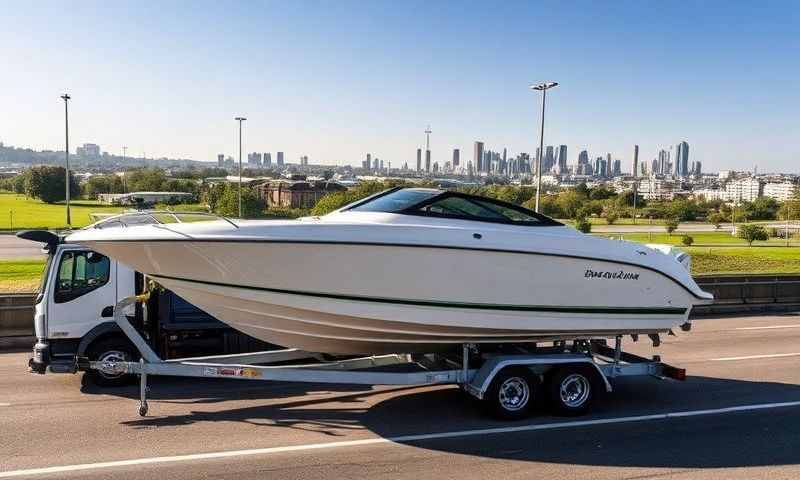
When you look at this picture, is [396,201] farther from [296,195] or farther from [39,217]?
[39,217]

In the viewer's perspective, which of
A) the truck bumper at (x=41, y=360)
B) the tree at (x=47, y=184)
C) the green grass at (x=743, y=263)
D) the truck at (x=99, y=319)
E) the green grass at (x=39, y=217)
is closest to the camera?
the truck bumper at (x=41, y=360)

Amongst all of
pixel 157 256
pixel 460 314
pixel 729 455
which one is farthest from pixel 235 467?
pixel 729 455

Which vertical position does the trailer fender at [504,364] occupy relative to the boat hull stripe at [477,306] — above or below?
below

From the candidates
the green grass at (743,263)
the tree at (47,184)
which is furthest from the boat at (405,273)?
the tree at (47,184)

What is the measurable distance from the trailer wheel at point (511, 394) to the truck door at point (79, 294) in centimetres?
499

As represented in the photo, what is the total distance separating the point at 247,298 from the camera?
672 centimetres

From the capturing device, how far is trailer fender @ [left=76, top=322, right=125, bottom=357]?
26.6 ft

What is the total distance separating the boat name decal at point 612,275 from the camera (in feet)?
24.6

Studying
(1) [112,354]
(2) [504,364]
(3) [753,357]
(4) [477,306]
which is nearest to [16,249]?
(1) [112,354]

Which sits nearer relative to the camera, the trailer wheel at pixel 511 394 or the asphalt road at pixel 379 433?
the asphalt road at pixel 379 433

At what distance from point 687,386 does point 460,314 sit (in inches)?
158

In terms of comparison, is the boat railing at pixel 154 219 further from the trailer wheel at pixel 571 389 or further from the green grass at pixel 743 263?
the green grass at pixel 743 263

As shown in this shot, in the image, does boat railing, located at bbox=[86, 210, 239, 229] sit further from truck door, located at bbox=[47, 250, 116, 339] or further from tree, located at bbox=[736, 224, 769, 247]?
tree, located at bbox=[736, 224, 769, 247]

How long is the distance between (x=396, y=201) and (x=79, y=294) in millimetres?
4321
